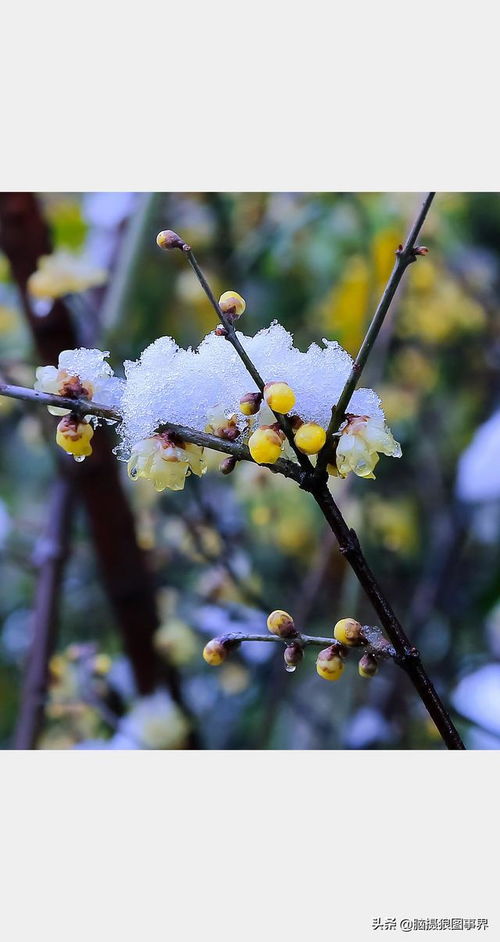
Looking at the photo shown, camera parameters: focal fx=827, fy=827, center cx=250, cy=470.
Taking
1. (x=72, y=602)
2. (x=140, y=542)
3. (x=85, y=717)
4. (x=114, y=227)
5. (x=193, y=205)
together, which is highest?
(x=193, y=205)

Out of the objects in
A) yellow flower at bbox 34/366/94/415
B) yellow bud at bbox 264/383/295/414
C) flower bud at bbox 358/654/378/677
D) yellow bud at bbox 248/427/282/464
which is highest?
yellow flower at bbox 34/366/94/415

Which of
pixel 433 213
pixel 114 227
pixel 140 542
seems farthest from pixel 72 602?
pixel 433 213

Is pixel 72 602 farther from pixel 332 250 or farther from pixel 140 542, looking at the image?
pixel 332 250

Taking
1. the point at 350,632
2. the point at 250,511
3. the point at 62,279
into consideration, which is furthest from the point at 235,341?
the point at 250,511

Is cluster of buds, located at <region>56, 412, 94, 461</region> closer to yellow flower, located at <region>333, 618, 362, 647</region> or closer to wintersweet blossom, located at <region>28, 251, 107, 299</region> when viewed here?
yellow flower, located at <region>333, 618, 362, 647</region>

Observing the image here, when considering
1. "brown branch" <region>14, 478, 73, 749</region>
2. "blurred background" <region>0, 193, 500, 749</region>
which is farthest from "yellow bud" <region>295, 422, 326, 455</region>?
"brown branch" <region>14, 478, 73, 749</region>

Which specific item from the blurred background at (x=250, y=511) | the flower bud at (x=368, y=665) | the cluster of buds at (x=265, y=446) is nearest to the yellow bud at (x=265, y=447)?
the cluster of buds at (x=265, y=446)

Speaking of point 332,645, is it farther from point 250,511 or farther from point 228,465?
point 250,511
